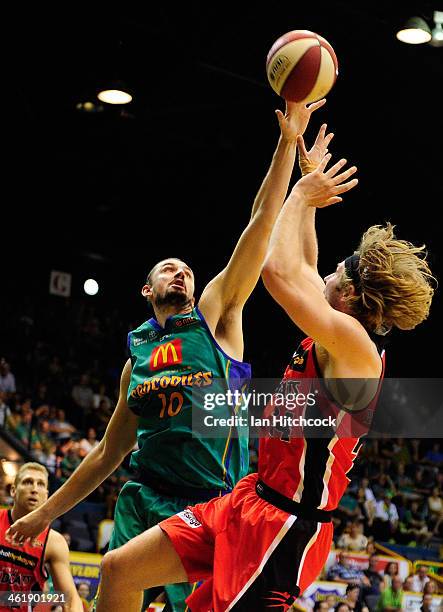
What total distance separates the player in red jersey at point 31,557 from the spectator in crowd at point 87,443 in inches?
200

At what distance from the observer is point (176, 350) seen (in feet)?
14.3

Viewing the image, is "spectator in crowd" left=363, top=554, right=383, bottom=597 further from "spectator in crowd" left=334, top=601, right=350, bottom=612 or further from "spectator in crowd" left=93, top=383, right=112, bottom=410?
"spectator in crowd" left=93, top=383, right=112, bottom=410

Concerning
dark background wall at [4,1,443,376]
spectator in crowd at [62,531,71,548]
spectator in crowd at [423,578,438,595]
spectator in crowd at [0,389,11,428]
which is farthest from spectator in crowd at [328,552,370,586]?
Result: dark background wall at [4,1,443,376]

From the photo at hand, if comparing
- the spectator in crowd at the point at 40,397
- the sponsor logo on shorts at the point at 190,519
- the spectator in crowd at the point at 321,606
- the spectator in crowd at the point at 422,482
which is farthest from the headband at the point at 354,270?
the spectator in crowd at the point at 422,482

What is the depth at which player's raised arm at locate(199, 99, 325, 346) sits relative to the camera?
3695mm

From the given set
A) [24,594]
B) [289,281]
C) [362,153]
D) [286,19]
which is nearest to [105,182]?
[362,153]

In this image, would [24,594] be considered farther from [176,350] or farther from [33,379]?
[33,379]

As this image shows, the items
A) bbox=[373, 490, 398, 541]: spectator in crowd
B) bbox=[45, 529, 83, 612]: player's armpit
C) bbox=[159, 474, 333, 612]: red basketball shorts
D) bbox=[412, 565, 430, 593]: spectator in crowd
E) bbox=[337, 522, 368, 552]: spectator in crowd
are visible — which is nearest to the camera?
bbox=[159, 474, 333, 612]: red basketball shorts

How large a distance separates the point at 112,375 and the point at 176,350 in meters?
11.4

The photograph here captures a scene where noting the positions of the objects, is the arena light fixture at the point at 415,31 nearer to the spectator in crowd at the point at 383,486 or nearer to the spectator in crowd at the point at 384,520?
the spectator in crowd at the point at 384,520

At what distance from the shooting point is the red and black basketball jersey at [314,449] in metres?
3.23

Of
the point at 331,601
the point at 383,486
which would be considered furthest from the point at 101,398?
the point at 331,601

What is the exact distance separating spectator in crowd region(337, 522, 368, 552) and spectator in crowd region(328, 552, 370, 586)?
71 cm

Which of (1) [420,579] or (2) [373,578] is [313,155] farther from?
(1) [420,579]
